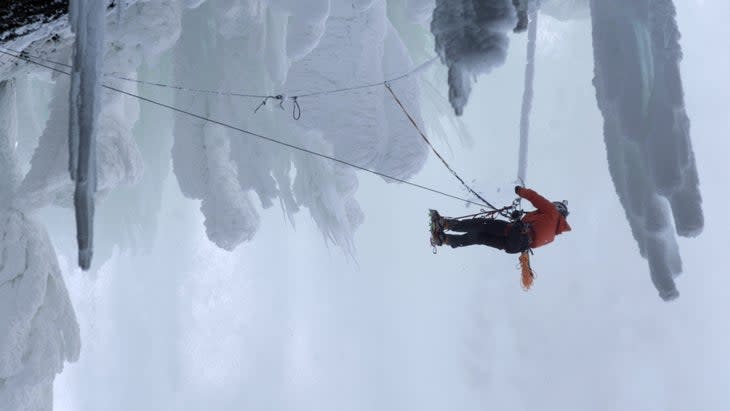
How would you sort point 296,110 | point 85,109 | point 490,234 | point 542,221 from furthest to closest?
point 296,110, point 490,234, point 542,221, point 85,109

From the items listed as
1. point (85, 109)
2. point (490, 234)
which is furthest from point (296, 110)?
point (85, 109)

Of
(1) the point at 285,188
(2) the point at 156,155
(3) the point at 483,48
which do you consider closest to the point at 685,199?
(3) the point at 483,48

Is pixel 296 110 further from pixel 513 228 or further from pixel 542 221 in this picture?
pixel 542 221

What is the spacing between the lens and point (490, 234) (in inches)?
249

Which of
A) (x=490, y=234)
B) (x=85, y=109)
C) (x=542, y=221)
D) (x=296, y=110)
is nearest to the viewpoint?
(x=85, y=109)

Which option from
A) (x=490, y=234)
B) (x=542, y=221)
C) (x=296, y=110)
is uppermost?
(x=296, y=110)

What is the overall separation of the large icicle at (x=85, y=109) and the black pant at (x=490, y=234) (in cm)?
380

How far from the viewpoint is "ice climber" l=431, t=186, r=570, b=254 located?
20.3ft

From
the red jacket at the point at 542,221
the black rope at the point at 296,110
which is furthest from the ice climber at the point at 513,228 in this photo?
the black rope at the point at 296,110

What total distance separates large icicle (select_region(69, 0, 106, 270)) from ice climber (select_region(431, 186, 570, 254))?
3.74 m

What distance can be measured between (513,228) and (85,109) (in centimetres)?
410

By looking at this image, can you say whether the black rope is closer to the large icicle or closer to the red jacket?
the red jacket

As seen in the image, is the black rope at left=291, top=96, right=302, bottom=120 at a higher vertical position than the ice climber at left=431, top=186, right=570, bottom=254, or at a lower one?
higher

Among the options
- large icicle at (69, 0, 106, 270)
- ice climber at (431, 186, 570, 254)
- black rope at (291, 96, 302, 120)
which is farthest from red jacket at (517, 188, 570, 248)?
large icicle at (69, 0, 106, 270)
